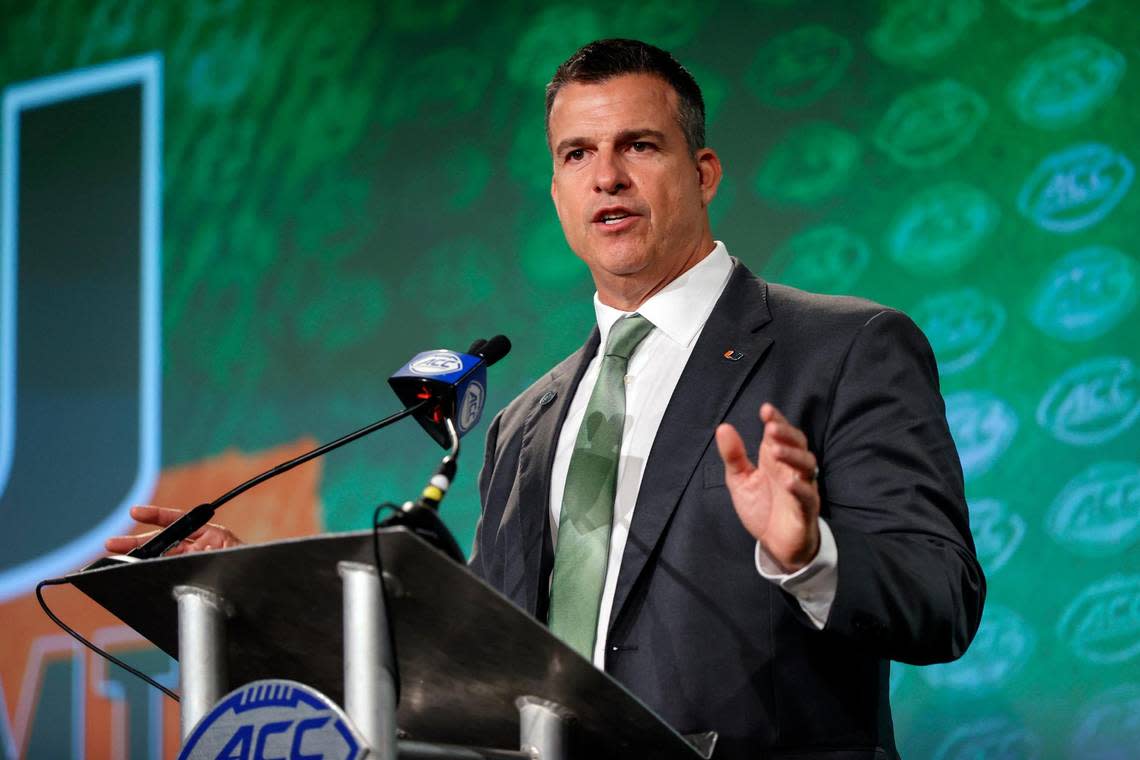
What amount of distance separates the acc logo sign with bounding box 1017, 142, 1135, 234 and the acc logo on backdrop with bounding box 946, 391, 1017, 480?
0.38 metres

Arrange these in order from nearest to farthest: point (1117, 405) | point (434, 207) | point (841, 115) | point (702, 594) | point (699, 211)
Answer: point (702, 594), point (699, 211), point (1117, 405), point (841, 115), point (434, 207)

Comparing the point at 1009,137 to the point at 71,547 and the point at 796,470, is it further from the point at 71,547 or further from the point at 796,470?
the point at 71,547

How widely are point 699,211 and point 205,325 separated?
1.97 meters

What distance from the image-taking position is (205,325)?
12.4 feet

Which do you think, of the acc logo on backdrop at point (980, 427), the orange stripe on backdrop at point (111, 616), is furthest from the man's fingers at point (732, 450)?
the orange stripe on backdrop at point (111, 616)

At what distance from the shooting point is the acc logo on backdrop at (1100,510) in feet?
8.45

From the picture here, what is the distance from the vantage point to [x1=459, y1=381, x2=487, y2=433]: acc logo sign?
1.65 meters

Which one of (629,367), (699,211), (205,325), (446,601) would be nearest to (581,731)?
(446,601)

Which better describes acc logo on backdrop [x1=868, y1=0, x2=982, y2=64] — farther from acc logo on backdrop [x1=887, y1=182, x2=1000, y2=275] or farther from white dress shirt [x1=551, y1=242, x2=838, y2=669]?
white dress shirt [x1=551, y1=242, x2=838, y2=669]

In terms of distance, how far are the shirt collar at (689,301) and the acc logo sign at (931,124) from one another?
0.86 metres

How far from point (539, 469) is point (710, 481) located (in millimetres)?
366

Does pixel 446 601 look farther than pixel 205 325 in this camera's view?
No

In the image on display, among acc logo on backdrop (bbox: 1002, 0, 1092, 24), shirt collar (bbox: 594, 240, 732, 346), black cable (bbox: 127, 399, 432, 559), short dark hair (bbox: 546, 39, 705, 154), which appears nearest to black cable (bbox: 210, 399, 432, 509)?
black cable (bbox: 127, 399, 432, 559)

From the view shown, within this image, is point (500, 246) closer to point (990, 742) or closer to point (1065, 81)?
point (1065, 81)
